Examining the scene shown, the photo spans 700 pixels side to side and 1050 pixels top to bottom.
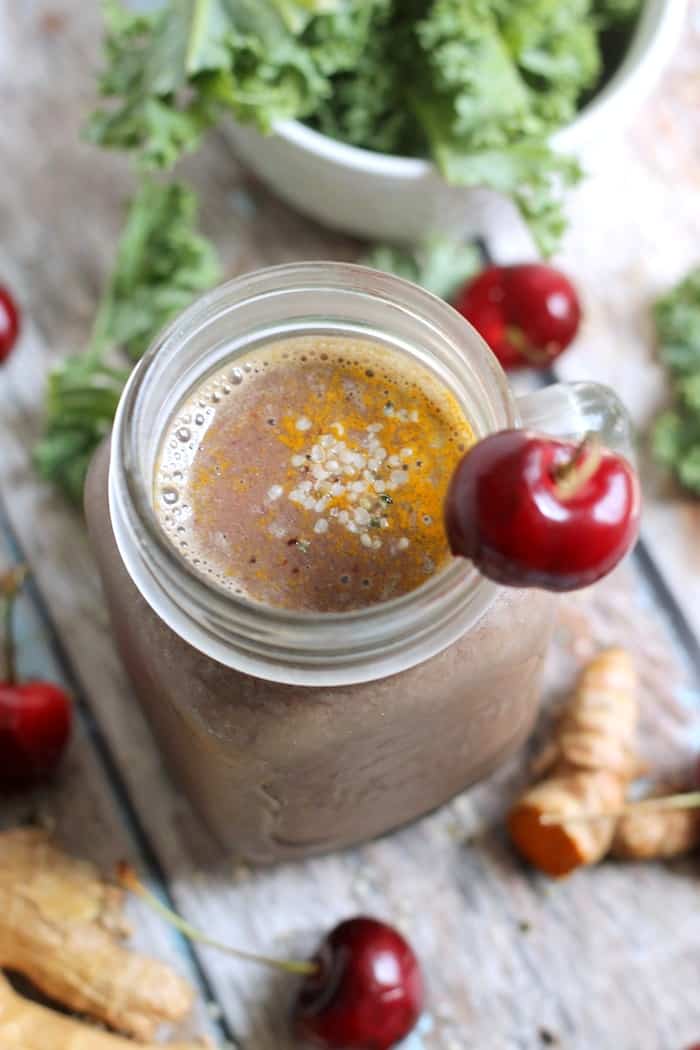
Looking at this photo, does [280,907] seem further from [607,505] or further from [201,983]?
[607,505]

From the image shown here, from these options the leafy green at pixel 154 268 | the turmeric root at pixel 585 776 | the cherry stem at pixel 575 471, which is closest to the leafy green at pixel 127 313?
the leafy green at pixel 154 268

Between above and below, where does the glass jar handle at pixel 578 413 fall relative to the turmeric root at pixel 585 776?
above

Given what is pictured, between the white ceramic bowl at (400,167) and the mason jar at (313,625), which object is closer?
the mason jar at (313,625)

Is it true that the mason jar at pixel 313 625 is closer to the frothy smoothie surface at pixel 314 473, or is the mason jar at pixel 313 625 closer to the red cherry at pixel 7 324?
the frothy smoothie surface at pixel 314 473

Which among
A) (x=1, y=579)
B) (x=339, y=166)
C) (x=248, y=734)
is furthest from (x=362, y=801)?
(x=339, y=166)

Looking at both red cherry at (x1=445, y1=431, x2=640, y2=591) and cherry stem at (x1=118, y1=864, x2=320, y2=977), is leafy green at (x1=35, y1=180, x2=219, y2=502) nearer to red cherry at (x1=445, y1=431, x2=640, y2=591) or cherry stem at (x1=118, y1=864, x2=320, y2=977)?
cherry stem at (x1=118, y1=864, x2=320, y2=977)

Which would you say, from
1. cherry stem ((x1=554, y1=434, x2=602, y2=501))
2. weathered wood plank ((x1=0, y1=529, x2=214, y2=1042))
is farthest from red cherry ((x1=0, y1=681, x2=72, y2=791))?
cherry stem ((x1=554, y1=434, x2=602, y2=501))
